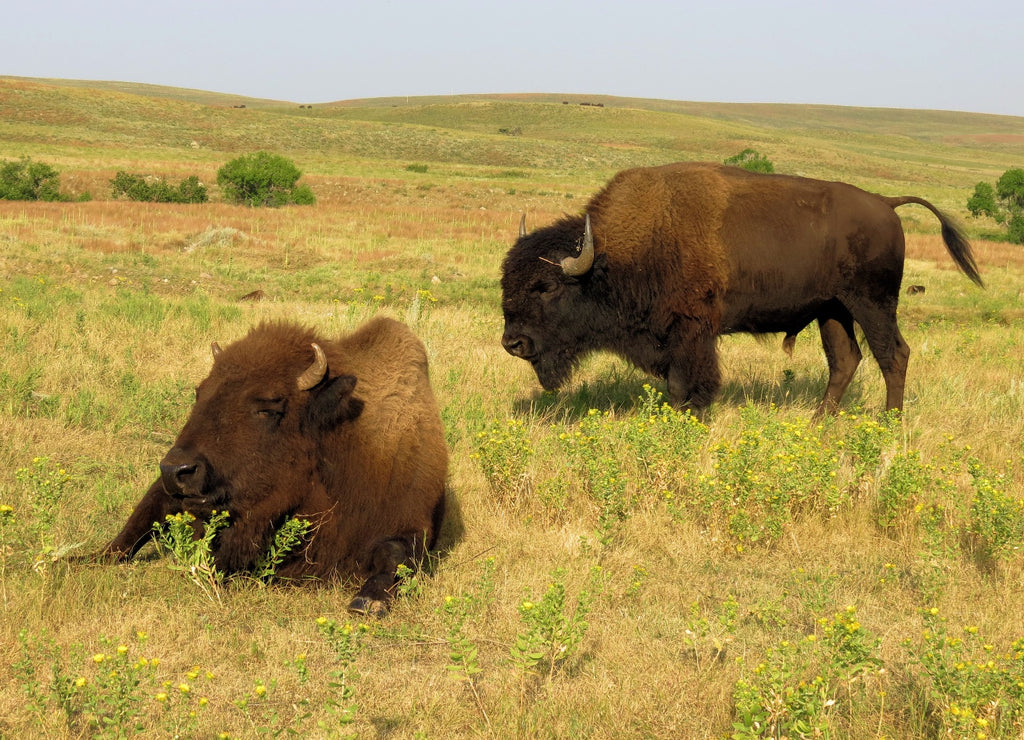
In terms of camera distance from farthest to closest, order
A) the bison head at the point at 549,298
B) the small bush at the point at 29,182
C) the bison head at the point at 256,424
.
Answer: the small bush at the point at 29,182, the bison head at the point at 549,298, the bison head at the point at 256,424

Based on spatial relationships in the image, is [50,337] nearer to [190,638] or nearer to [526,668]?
[190,638]

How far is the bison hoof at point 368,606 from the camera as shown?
4023mm

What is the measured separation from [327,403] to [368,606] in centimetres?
100

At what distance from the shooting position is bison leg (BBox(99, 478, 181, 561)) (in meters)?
4.44

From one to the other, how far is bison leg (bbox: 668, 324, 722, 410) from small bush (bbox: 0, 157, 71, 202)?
93.0ft

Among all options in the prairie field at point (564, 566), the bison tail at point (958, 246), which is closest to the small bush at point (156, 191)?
the prairie field at point (564, 566)

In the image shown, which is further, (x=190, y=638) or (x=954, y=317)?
(x=954, y=317)

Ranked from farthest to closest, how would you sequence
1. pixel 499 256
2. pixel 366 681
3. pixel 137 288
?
pixel 499 256 < pixel 137 288 < pixel 366 681

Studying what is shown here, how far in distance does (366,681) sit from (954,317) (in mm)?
14673

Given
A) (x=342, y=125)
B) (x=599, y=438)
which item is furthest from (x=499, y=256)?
(x=342, y=125)

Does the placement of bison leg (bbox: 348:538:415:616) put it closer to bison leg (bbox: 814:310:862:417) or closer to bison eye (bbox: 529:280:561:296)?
bison eye (bbox: 529:280:561:296)

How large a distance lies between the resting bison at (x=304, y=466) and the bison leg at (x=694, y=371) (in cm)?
321

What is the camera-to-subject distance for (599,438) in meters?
5.95

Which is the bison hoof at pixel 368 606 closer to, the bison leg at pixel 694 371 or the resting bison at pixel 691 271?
the resting bison at pixel 691 271
